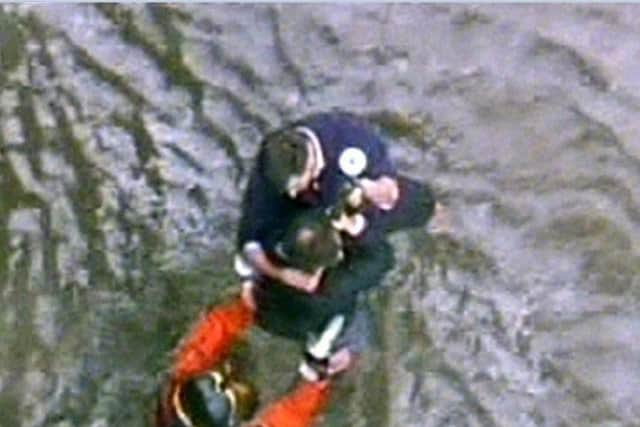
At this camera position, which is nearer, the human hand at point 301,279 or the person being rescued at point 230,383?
the human hand at point 301,279

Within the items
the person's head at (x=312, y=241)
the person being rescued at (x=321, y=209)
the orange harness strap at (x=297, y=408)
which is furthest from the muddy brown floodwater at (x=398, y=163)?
the person's head at (x=312, y=241)

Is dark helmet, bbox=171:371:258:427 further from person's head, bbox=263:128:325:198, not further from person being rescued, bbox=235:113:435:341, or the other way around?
person's head, bbox=263:128:325:198

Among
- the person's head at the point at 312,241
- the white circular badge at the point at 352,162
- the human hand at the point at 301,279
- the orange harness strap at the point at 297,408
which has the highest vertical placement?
the white circular badge at the point at 352,162

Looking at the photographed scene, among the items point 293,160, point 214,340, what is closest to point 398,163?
point 214,340

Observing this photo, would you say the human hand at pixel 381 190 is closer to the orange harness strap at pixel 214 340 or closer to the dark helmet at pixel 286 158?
the dark helmet at pixel 286 158

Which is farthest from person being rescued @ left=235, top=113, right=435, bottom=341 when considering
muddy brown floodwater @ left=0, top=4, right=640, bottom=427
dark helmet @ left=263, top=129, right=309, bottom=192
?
muddy brown floodwater @ left=0, top=4, right=640, bottom=427

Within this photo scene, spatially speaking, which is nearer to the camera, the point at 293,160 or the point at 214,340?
the point at 293,160

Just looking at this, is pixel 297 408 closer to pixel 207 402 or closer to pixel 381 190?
pixel 207 402

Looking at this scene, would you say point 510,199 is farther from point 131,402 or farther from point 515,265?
point 131,402
